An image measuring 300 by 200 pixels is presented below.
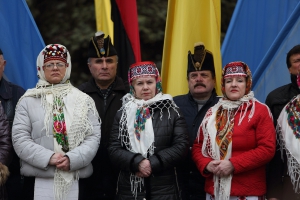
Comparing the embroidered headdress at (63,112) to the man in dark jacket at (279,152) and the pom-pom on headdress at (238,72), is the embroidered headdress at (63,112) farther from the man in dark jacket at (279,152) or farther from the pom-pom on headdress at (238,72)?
the man in dark jacket at (279,152)

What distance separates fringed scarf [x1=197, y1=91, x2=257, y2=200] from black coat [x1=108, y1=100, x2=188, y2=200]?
178 mm

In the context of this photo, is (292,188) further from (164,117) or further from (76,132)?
(76,132)

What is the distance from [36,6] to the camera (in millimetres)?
9859

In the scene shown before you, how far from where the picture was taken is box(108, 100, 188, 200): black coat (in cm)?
566

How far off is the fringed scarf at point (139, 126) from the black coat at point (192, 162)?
0.37 m

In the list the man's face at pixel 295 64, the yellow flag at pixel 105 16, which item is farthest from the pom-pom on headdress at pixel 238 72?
the yellow flag at pixel 105 16

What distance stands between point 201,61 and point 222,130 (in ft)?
2.94

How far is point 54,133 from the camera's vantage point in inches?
227

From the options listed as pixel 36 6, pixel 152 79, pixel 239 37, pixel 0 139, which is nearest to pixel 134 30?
pixel 239 37

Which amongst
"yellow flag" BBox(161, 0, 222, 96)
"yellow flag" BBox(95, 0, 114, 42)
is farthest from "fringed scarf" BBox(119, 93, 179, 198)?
"yellow flag" BBox(95, 0, 114, 42)

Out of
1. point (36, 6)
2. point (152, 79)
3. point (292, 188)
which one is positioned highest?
point (36, 6)

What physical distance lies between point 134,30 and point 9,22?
1.20 meters

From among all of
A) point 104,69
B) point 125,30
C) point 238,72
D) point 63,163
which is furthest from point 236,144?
point 125,30

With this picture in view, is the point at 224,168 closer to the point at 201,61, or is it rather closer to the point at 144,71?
the point at 144,71
